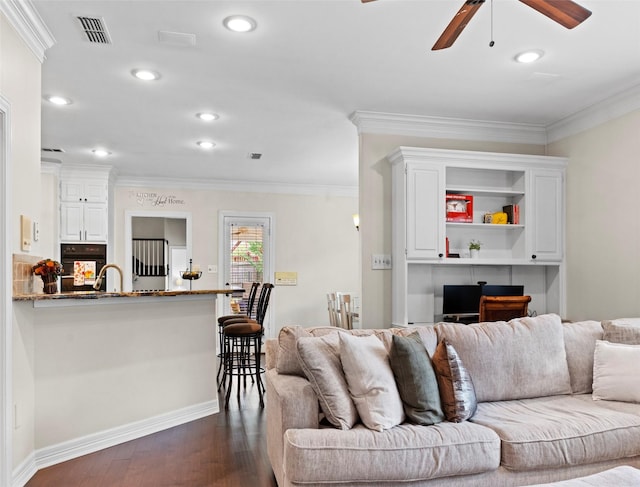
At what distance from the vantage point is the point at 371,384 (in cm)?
254

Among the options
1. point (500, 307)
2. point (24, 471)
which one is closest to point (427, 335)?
point (500, 307)

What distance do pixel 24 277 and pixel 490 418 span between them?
9.26ft

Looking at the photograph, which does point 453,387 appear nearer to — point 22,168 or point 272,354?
point 272,354

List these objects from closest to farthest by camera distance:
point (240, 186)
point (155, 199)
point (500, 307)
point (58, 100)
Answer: point (500, 307) → point (58, 100) → point (155, 199) → point (240, 186)

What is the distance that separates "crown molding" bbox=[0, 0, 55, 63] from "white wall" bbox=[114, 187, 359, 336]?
459cm

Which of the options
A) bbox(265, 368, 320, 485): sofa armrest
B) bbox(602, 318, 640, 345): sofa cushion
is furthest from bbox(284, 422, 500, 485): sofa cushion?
bbox(602, 318, 640, 345): sofa cushion

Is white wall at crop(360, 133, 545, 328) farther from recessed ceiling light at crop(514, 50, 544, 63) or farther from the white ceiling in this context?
recessed ceiling light at crop(514, 50, 544, 63)

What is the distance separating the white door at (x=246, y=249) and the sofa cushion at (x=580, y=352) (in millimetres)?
5334

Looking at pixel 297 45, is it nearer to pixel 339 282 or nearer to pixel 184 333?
pixel 184 333

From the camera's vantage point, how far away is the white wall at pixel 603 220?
4.16 meters

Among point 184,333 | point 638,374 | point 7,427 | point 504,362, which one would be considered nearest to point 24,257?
point 7,427

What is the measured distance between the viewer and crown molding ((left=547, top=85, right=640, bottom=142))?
4.14m

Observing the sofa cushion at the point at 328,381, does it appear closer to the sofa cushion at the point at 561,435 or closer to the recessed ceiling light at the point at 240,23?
the sofa cushion at the point at 561,435

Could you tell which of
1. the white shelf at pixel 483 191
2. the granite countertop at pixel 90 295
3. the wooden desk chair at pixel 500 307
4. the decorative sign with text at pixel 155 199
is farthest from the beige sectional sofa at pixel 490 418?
the decorative sign with text at pixel 155 199
